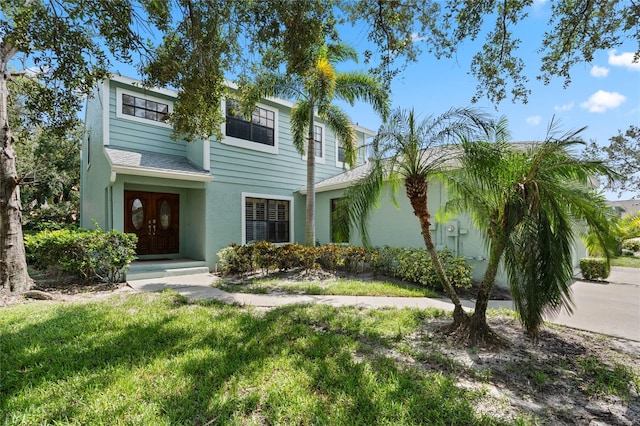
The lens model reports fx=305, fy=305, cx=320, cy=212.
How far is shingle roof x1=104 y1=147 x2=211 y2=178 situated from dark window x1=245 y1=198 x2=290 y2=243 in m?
2.26

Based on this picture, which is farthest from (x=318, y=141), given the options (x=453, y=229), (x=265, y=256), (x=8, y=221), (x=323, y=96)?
(x=8, y=221)

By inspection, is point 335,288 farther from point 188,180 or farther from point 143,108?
point 143,108

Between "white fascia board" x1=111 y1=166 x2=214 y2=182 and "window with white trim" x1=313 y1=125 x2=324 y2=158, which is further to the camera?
"window with white trim" x1=313 y1=125 x2=324 y2=158

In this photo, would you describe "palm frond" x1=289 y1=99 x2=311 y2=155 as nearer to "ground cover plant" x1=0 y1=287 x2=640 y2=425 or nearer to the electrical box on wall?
the electrical box on wall

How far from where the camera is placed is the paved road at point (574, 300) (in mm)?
5446

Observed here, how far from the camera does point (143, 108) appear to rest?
36.3ft

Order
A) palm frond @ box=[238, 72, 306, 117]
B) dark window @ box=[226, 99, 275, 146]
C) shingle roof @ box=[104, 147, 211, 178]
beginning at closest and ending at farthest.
→ palm frond @ box=[238, 72, 306, 117]
shingle roof @ box=[104, 147, 211, 178]
dark window @ box=[226, 99, 275, 146]

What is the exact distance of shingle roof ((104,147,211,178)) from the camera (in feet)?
30.3

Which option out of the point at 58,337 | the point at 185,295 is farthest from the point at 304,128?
the point at 58,337

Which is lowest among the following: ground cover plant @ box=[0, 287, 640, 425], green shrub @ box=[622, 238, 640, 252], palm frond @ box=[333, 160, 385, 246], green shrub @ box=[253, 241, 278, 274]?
ground cover plant @ box=[0, 287, 640, 425]

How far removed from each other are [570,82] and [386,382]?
22.4ft

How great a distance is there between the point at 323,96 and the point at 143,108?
21.9ft

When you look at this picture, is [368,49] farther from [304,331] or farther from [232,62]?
[304,331]

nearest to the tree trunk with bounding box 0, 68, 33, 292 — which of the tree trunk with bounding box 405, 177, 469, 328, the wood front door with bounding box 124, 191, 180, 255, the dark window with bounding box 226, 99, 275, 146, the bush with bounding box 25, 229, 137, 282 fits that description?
the bush with bounding box 25, 229, 137, 282
